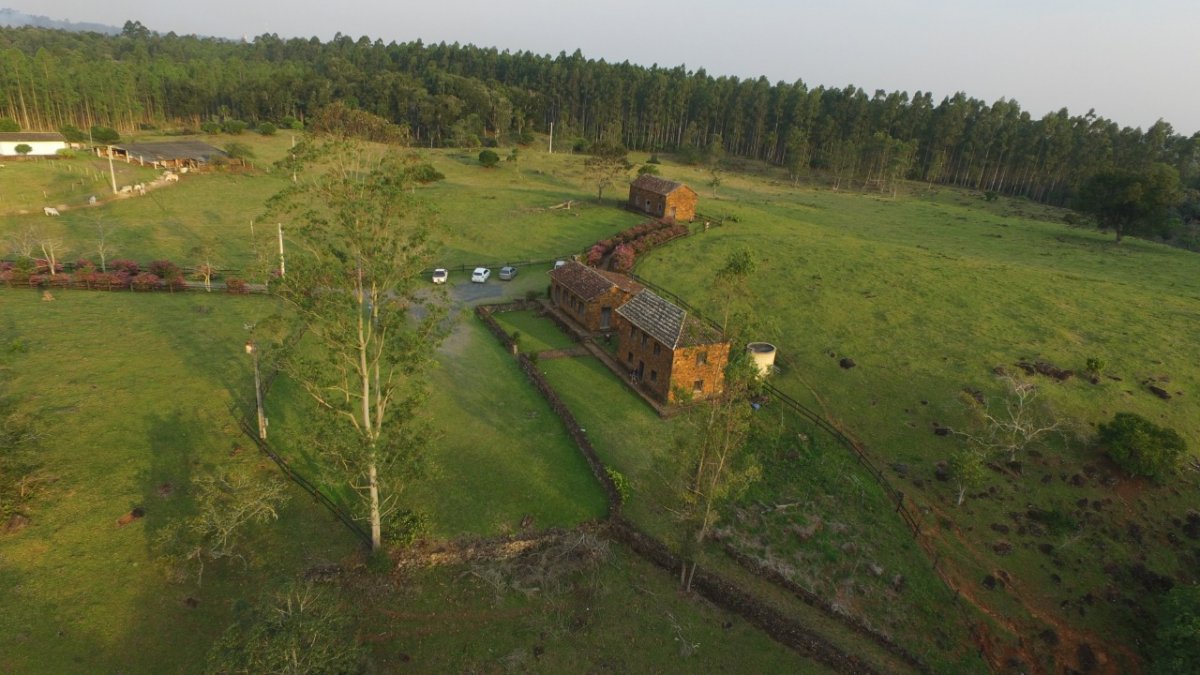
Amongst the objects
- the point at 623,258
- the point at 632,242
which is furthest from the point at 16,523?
the point at 632,242

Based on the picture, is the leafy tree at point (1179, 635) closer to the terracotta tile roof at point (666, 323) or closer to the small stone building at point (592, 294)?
the terracotta tile roof at point (666, 323)

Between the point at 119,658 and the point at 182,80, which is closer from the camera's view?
the point at 119,658

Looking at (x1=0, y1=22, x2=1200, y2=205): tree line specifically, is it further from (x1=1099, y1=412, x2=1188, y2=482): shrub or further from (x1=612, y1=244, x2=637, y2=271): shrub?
(x1=1099, y1=412, x2=1188, y2=482): shrub

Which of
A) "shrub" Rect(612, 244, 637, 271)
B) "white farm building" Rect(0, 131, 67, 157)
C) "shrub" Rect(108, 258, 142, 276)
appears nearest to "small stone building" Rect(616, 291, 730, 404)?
"shrub" Rect(612, 244, 637, 271)

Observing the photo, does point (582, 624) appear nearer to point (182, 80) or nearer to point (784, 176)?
point (784, 176)

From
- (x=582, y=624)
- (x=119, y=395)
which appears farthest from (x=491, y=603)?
(x=119, y=395)

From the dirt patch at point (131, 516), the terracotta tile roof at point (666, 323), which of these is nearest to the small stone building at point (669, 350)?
the terracotta tile roof at point (666, 323)
